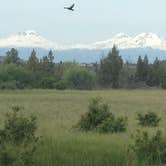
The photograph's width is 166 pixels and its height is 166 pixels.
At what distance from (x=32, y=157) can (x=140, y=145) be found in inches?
74.2

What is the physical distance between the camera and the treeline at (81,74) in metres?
88.8

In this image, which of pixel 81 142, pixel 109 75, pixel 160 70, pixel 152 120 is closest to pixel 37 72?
pixel 109 75

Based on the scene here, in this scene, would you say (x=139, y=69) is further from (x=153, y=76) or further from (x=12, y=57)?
(x=12, y=57)

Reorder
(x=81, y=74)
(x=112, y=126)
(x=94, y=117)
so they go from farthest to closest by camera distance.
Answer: (x=81, y=74), (x=94, y=117), (x=112, y=126)

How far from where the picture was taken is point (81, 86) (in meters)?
108

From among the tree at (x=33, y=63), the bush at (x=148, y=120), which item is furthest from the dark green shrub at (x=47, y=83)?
the bush at (x=148, y=120)

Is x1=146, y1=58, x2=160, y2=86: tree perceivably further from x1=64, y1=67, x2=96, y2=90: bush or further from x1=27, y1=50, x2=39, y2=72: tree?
x1=27, y1=50, x2=39, y2=72: tree

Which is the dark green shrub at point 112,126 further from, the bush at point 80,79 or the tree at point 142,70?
the tree at point 142,70

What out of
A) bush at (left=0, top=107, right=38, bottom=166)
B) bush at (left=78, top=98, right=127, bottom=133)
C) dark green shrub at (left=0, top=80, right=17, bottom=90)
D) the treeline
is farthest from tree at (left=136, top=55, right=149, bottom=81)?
bush at (left=0, top=107, right=38, bottom=166)

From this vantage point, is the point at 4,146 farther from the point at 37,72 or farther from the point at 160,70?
the point at 160,70

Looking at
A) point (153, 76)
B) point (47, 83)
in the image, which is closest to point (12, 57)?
point (47, 83)

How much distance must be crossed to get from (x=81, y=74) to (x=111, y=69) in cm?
748

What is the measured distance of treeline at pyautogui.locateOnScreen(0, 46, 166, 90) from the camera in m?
88.8

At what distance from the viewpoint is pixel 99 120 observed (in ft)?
47.0
